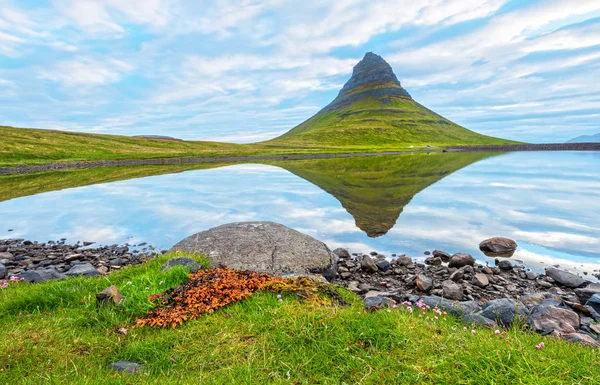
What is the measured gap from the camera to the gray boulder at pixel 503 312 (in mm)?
7488

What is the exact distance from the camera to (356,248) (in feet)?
53.9

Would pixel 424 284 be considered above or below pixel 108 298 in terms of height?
below

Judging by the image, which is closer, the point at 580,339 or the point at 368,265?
the point at 580,339

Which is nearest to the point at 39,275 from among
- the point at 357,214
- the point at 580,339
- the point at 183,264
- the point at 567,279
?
the point at 183,264

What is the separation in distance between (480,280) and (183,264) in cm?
974

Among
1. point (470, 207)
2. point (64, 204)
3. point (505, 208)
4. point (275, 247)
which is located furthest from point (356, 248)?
point (64, 204)

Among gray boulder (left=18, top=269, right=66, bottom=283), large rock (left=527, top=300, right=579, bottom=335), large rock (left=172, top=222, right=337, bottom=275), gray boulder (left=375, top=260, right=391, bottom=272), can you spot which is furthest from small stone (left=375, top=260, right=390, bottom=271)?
gray boulder (left=18, top=269, right=66, bottom=283)

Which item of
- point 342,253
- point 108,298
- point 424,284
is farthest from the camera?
point 342,253

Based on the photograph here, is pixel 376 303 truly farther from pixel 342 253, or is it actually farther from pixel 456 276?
pixel 342 253

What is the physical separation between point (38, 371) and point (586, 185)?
4854 cm

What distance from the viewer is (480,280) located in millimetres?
11875

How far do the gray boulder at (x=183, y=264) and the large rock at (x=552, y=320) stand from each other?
7963 mm

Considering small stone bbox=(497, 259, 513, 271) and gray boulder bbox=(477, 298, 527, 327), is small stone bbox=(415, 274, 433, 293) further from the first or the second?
small stone bbox=(497, 259, 513, 271)

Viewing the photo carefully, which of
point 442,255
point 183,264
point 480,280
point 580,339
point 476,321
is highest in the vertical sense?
point 183,264
